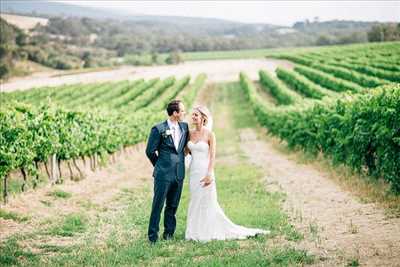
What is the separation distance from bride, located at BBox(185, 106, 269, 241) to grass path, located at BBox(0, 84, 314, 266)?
33 cm

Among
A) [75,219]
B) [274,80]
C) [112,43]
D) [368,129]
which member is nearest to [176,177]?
[75,219]

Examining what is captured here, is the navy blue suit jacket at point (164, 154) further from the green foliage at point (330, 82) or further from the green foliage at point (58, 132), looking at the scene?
the green foliage at point (330, 82)

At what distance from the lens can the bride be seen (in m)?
9.14

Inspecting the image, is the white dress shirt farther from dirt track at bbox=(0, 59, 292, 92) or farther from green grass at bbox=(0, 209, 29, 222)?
dirt track at bbox=(0, 59, 292, 92)

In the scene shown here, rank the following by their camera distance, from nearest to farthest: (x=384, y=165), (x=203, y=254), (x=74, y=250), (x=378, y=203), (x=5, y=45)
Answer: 1. (x=203, y=254)
2. (x=74, y=250)
3. (x=378, y=203)
4. (x=384, y=165)
5. (x=5, y=45)

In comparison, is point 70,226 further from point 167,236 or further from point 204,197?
point 204,197

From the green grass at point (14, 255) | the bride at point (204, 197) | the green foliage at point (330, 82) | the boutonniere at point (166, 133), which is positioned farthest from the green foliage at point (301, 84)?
the green grass at point (14, 255)

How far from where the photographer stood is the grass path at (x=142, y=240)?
7676 millimetres

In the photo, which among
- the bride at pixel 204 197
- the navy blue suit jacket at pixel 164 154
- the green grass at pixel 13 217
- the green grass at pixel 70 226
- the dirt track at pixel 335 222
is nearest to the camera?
the dirt track at pixel 335 222

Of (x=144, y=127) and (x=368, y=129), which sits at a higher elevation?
(x=368, y=129)

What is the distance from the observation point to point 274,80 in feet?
196

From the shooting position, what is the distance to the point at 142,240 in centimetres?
920

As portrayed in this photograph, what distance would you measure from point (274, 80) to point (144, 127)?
29.0m

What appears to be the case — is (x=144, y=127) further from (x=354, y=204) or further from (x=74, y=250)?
(x=74, y=250)
